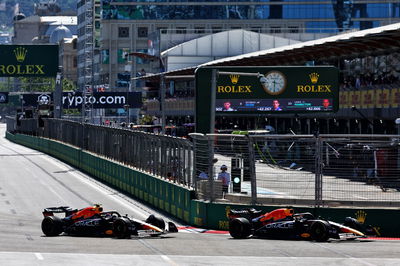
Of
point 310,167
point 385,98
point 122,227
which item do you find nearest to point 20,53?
point 385,98

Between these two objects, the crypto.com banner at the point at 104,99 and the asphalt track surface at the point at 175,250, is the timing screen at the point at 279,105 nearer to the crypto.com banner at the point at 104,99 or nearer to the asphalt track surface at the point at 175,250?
the asphalt track surface at the point at 175,250

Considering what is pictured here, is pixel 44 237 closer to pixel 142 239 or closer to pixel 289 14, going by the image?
pixel 142 239

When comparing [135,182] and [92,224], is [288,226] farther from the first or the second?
[135,182]

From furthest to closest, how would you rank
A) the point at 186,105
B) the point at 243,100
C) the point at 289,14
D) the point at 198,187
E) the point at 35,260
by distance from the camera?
1. the point at 289,14
2. the point at 186,105
3. the point at 243,100
4. the point at 198,187
5. the point at 35,260

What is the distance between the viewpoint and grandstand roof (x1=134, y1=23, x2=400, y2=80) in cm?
5019

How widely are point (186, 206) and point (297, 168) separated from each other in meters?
4.89

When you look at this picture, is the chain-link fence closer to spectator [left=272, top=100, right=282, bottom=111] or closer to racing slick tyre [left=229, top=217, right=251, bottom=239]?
racing slick tyre [left=229, top=217, right=251, bottom=239]

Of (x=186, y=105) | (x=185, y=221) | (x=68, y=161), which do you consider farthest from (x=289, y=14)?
(x=185, y=221)

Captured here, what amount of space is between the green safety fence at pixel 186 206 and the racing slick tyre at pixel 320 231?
2.35 m

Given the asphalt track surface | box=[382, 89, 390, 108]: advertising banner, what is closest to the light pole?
box=[382, 89, 390, 108]: advertising banner

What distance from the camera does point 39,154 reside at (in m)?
79.6

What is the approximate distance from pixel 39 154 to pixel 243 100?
118 ft

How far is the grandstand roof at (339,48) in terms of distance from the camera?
50.2 meters

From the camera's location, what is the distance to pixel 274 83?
45.2 metres
